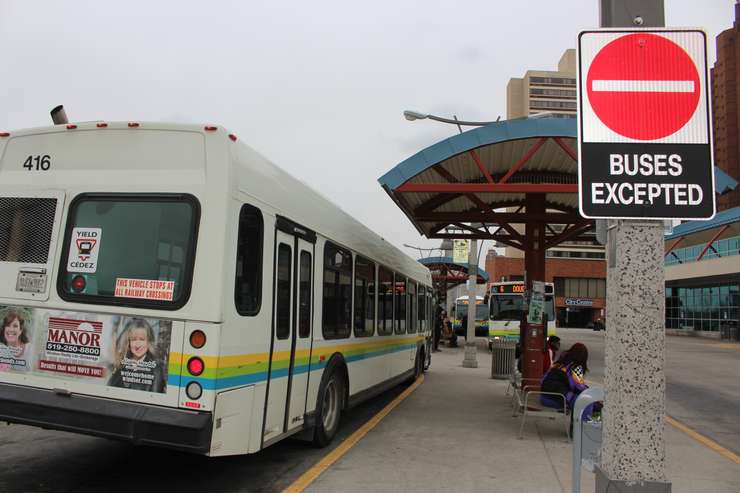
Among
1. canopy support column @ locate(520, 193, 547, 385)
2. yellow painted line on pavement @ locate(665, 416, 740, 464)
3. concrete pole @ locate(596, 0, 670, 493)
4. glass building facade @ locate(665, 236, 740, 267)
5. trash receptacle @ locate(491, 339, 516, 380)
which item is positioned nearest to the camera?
concrete pole @ locate(596, 0, 670, 493)

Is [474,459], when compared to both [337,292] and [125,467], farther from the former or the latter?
[125,467]

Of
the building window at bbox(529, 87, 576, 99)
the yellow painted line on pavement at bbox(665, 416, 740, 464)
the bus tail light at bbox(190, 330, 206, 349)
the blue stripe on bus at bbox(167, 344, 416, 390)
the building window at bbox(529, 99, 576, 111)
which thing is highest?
the building window at bbox(529, 87, 576, 99)

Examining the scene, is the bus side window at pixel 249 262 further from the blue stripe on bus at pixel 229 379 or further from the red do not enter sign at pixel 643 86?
the red do not enter sign at pixel 643 86

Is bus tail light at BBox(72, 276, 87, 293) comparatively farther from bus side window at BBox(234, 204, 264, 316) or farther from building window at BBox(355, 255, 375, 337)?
building window at BBox(355, 255, 375, 337)

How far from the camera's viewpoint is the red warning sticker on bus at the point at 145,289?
500 cm

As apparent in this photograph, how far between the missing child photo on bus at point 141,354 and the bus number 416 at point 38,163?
5.50ft

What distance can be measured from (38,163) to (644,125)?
501cm

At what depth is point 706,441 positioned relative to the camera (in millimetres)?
8883

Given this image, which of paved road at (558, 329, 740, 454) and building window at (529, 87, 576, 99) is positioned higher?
building window at (529, 87, 576, 99)

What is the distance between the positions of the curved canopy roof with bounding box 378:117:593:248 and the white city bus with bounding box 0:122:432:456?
4.14 m

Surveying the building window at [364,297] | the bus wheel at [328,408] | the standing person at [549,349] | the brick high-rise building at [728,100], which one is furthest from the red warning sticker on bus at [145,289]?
the brick high-rise building at [728,100]

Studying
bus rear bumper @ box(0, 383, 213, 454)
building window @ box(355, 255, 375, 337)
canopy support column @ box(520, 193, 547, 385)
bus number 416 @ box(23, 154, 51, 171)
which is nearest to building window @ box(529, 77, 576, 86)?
canopy support column @ box(520, 193, 547, 385)

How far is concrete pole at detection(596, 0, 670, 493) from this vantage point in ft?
9.64

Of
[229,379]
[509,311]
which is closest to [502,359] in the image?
[509,311]
